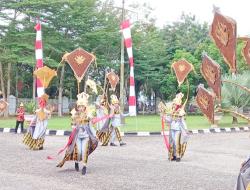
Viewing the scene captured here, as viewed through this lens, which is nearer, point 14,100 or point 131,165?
point 131,165

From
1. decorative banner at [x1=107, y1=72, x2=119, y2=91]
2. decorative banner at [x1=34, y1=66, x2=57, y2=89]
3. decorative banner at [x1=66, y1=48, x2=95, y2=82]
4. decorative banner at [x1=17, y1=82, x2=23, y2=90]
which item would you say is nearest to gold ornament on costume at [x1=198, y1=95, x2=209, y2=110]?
decorative banner at [x1=66, y1=48, x2=95, y2=82]

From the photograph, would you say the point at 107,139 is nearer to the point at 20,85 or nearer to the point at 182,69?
the point at 182,69

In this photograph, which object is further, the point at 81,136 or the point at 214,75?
the point at 81,136

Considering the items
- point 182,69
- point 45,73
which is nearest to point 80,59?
point 45,73

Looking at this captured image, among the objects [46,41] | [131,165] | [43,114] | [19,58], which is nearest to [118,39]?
[46,41]

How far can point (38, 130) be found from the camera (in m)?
12.0

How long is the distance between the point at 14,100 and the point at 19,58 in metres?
6.54

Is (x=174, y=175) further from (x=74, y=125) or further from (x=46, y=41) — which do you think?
(x=46, y=41)

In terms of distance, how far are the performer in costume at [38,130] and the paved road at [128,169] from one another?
0.87 ft

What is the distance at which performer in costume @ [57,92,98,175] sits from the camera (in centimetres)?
807

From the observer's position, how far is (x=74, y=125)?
27.3 feet

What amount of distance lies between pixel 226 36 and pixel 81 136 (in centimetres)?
499

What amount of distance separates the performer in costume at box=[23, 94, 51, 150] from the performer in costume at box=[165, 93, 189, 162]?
400 centimetres

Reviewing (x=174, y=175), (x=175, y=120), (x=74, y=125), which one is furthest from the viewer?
(x=175, y=120)
